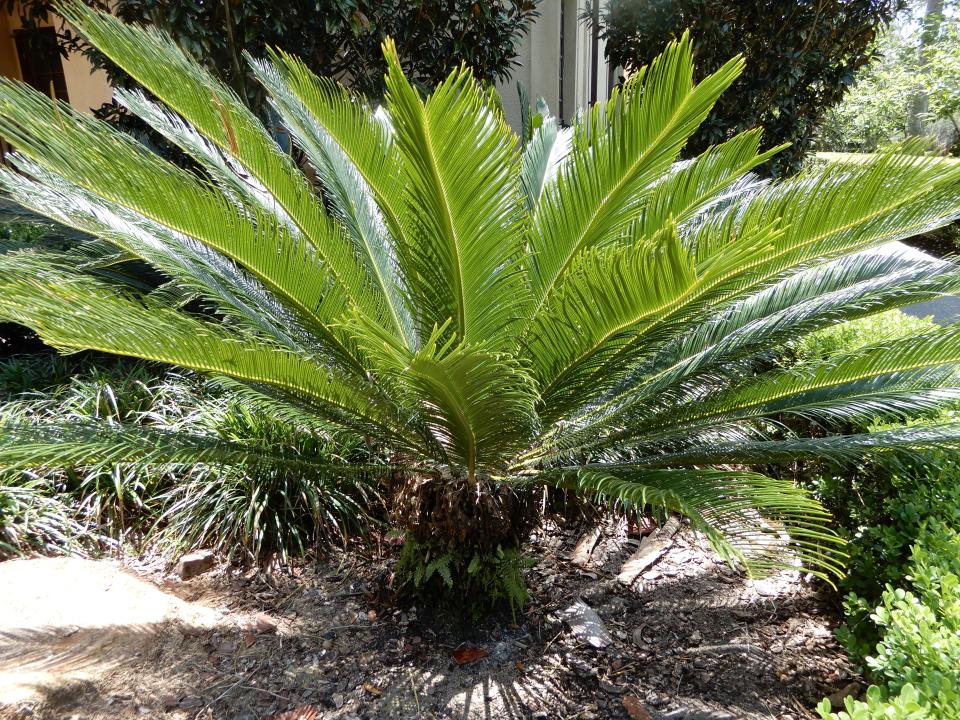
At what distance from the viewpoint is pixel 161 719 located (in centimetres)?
212

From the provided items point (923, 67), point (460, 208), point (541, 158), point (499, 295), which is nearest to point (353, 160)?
point (460, 208)

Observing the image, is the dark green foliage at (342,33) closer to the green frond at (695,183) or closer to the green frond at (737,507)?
the green frond at (695,183)

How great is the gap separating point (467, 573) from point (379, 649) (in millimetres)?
449

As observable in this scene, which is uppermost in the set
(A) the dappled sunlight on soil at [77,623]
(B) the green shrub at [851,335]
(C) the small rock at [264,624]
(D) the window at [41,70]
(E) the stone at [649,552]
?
(D) the window at [41,70]

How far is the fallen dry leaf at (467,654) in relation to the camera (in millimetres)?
2439

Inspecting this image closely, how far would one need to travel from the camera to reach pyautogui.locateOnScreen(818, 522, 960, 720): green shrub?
1375mm

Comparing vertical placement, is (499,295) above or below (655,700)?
above

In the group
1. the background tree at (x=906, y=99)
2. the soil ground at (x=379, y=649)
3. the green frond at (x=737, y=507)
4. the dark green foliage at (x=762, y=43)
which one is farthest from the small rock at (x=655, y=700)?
the background tree at (x=906, y=99)

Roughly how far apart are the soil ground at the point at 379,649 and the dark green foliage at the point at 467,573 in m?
0.11

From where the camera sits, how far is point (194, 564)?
9.76 ft

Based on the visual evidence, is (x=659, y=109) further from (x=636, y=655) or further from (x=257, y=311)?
(x=636, y=655)

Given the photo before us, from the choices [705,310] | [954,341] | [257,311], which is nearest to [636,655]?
[705,310]

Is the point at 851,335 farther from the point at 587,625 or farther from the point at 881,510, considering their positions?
the point at 587,625

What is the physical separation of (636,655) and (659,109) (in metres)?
1.95
